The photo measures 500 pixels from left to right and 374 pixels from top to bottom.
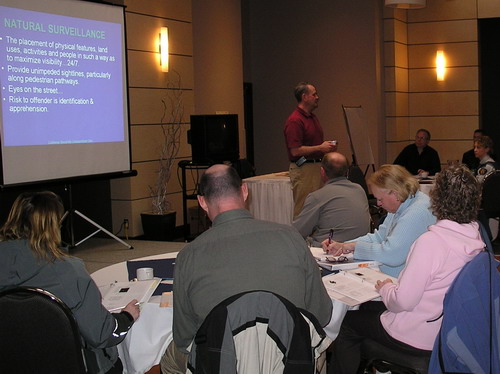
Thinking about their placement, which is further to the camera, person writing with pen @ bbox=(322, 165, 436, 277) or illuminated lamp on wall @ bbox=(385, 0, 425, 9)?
illuminated lamp on wall @ bbox=(385, 0, 425, 9)

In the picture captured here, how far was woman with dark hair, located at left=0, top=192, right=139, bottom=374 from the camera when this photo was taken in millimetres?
2531

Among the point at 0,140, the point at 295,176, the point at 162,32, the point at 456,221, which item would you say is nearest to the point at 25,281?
the point at 456,221

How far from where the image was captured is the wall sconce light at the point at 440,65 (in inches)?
447

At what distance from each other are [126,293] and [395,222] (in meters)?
1.38

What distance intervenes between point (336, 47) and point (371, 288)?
8.65 m

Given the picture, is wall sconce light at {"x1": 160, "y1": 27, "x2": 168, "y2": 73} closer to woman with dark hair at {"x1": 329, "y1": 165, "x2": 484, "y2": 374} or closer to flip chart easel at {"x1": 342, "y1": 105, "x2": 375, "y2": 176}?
flip chart easel at {"x1": 342, "y1": 105, "x2": 375, "y2": 176}

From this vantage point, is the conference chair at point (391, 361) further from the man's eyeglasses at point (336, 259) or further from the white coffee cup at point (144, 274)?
the white coffee cup at point (144, 274)

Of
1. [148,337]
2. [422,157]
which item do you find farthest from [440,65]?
[148,337]

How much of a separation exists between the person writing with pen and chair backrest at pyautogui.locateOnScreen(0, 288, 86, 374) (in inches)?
60.3

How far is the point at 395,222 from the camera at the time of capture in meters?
3.55

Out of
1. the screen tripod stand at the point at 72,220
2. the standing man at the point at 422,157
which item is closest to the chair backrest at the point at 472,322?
the screen tripod stand at the point at 72,220

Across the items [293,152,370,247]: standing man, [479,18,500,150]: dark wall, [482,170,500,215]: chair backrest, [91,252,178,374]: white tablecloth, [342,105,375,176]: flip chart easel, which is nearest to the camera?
[91,252,178,374]: white tablecloth

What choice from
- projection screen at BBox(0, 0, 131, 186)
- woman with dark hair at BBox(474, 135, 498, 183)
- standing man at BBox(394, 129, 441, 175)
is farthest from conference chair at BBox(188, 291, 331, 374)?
standing man at BBox(394, 129, 441, 175)

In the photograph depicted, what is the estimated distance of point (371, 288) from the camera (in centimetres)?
302
